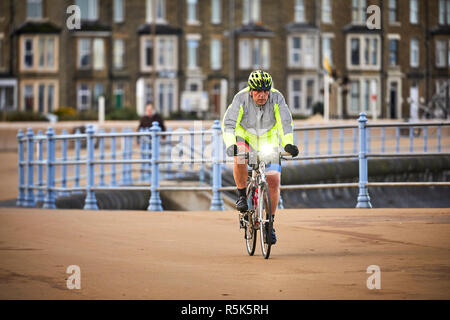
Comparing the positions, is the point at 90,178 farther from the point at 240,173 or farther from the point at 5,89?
the point at 5,89

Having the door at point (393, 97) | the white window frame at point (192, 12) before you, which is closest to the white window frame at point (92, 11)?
the white window frame at point (192, 12)

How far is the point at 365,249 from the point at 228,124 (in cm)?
208

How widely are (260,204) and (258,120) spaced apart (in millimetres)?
868

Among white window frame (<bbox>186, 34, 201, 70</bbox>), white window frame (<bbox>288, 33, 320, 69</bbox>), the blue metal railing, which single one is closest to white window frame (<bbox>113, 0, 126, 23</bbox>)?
white window frame (<bbox>186, 34, 201, 70</bbox>)

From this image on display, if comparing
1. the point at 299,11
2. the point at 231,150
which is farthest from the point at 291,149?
the point at 299,11

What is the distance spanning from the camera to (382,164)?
3188 centimetres

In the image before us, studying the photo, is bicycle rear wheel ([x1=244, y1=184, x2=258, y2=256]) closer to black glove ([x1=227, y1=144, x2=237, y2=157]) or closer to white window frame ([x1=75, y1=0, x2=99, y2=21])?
black glove ([x1=227, y1=144, x2=237, y2=157])

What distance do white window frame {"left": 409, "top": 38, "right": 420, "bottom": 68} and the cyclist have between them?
6003cm

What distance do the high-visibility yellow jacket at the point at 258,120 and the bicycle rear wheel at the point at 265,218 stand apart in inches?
21.1

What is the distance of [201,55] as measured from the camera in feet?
217

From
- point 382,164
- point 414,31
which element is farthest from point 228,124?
point 414,31

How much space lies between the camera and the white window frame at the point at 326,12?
2672 inches
